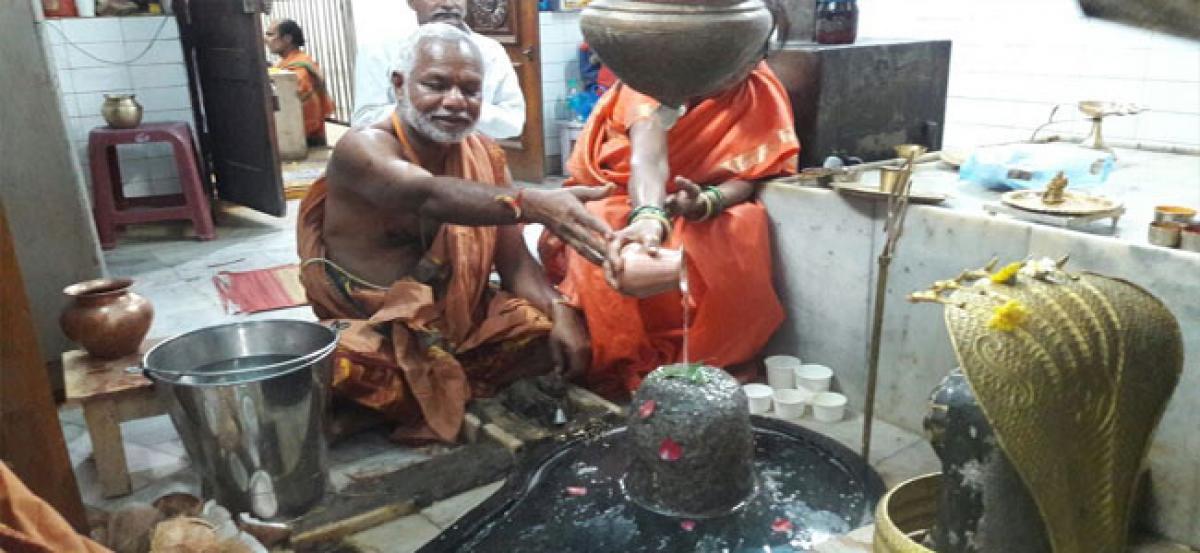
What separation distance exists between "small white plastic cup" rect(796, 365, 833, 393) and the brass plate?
0.68 m

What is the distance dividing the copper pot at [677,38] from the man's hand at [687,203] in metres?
1.72

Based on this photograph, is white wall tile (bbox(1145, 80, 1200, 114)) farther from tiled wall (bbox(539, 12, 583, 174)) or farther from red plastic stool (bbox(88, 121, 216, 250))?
red plastic stool (bbox(88, 121, 216, 250))

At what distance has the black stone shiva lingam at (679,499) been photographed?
2506 mm

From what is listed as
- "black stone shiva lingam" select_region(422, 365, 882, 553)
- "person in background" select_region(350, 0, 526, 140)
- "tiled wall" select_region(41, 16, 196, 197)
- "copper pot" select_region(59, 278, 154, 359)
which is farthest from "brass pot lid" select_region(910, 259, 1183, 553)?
"tiled wall" select_region(41, 16, 196, 197)

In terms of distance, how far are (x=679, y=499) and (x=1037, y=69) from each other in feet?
12.6

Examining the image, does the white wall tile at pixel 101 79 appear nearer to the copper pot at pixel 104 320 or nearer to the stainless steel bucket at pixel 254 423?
the copper pot at pixel 104 320

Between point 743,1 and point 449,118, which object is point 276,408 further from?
point 743,1

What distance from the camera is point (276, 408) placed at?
2621mm

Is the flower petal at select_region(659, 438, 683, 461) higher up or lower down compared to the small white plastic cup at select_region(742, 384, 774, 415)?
higher up

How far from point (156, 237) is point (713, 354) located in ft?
15.1

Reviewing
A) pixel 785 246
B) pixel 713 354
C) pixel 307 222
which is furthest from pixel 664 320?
pixel 307 222

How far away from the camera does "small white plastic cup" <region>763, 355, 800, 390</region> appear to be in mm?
3494

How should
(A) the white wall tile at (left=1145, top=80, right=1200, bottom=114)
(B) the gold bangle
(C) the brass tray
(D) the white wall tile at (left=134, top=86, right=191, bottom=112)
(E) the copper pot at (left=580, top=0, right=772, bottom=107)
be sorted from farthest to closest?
(D) the white wall tile at (left=134, top=86, right=191, bottom=112) < (A) the white wall tile at (left=1145, top=80, right=1200, bottom=114) < (B) the gold bangle < (C) the brass tray < (E) the copper pot at (left=580, top=0, right=772, bottom=107)

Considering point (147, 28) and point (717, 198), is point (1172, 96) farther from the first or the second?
point (147, 28)
